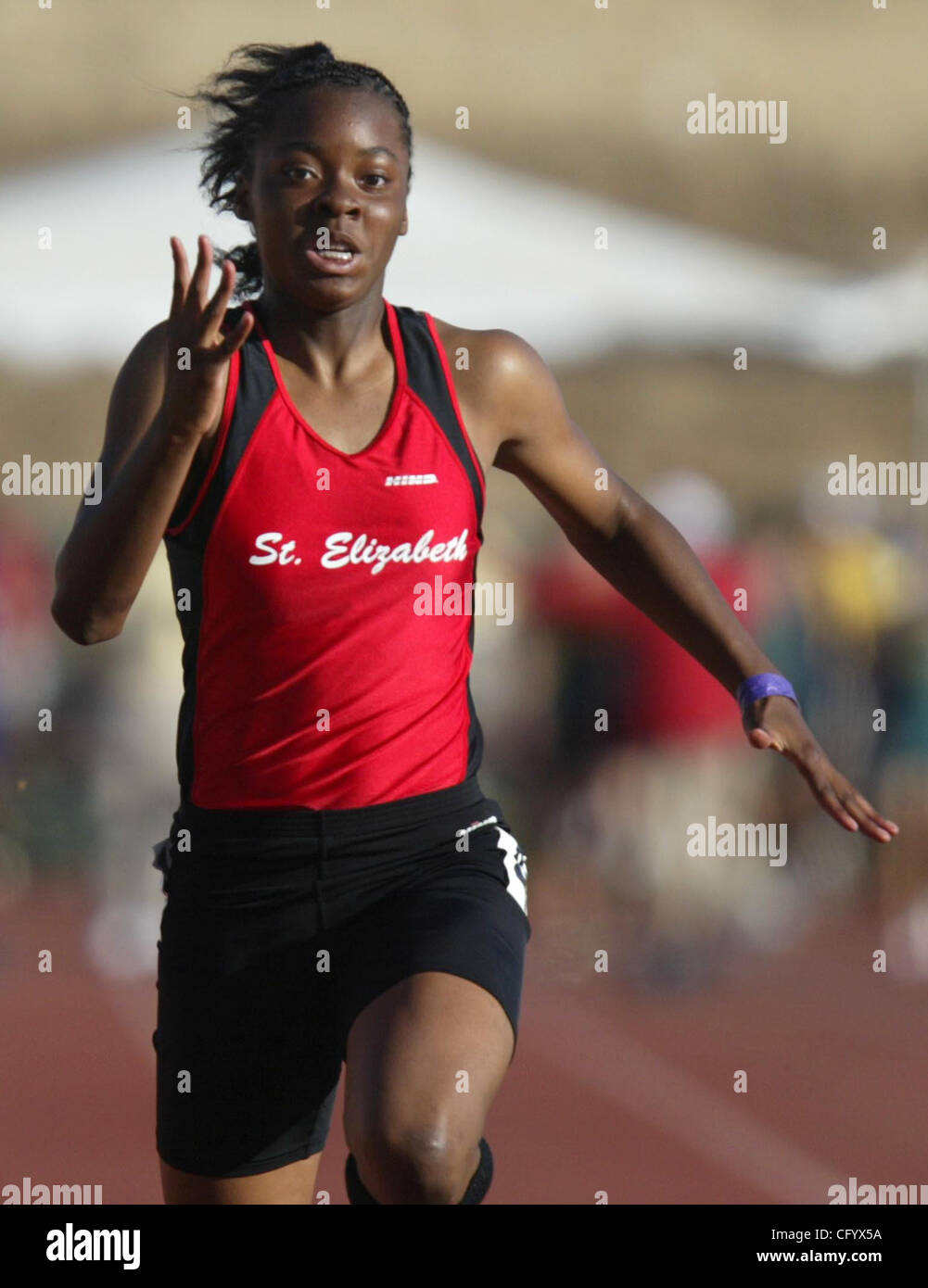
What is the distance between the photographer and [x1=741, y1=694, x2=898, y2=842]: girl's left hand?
2.89 metres

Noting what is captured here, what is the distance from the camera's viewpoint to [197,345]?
2521mm

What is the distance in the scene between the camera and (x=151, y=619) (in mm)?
8367

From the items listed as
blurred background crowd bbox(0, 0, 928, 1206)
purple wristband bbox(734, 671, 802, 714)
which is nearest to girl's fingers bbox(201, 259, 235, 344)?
purple wristband bbox(734, 671, 802, 714)

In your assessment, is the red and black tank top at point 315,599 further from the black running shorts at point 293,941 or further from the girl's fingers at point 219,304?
the girl's fingers at point 219,304

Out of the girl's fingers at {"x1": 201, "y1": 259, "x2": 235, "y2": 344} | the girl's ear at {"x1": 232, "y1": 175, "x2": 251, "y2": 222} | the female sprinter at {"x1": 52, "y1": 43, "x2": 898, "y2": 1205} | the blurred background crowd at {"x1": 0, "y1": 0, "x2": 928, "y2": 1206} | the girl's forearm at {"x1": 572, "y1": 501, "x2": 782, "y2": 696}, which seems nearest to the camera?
the girl's fingers at {"x1": 201, "y1": 259, "x2": 235, "y2": 344}

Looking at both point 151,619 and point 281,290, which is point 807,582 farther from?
point 281,290

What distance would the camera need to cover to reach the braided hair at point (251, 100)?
2.98 metres

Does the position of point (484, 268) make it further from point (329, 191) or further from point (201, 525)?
point (201, 525)

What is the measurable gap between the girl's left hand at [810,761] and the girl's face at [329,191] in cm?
98

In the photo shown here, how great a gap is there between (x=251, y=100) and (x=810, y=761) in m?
1.50

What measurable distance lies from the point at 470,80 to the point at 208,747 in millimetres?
13540

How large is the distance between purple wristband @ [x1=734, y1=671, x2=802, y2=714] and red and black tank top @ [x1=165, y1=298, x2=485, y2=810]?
533 mm

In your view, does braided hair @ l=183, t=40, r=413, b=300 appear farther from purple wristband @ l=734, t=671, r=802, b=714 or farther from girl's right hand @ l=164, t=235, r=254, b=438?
purple wristband @ l=734, t=671, r=802, b=714

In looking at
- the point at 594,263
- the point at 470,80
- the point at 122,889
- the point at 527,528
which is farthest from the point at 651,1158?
the point at 470,80
